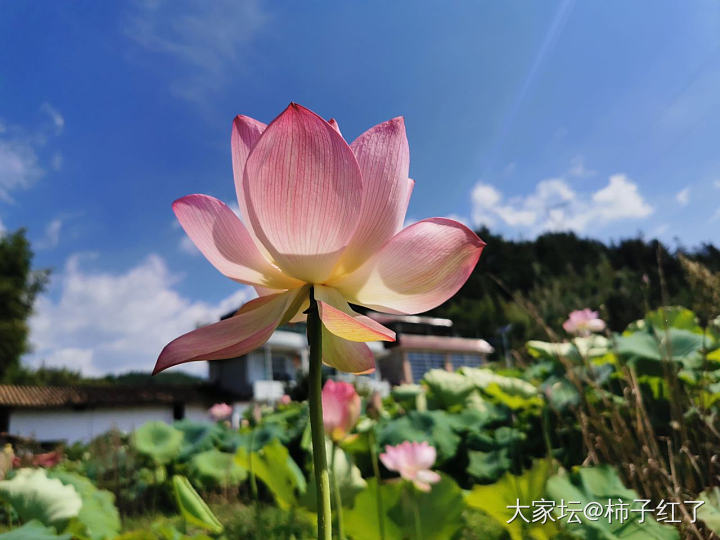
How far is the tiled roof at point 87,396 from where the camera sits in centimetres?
1011

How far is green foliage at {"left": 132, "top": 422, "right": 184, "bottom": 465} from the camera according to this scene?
220 cm

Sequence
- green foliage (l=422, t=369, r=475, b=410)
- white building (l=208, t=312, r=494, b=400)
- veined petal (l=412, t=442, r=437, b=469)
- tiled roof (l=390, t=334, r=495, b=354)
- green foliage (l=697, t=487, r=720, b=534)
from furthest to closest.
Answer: tiled roof (l=390, t=334, r=495, b=354), white building (l=208, t=312, r=494, b=400), green foliage (l=422, t=369, r=475, b=410), veined petal (l=412, t=442, r=437, b=469), green foliage (l=697, t=487, r=720, b=534)

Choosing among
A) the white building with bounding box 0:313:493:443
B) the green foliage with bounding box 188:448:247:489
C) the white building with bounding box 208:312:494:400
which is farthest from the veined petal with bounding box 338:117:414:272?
the white building with bounding box 208:312:494:400

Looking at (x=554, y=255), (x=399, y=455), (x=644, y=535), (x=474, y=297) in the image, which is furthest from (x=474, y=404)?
(x=554, y=255)

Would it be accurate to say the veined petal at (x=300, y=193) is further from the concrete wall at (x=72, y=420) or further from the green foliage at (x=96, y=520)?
the concrete wall at (x=72, y=420)

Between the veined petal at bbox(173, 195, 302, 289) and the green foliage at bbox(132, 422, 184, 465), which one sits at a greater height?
the veined petal at bbox(173, 195, 302, 289)

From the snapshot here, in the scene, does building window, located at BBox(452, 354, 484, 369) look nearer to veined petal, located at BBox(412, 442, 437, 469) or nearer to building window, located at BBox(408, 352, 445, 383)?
building window, located at BBox(408, 352, 445, 383)

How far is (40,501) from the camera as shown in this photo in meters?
0.79

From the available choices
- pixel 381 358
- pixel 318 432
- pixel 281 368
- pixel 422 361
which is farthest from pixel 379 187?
pixel 381 358

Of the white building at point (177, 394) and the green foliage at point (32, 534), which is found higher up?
the white building at point (177, 394)

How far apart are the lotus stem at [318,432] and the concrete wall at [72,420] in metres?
10.9

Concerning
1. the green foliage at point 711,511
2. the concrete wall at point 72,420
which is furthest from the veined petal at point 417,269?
the concrete wall at point 72,420

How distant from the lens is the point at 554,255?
2486 cm

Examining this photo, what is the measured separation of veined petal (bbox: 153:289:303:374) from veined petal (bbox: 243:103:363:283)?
0.11 ft
